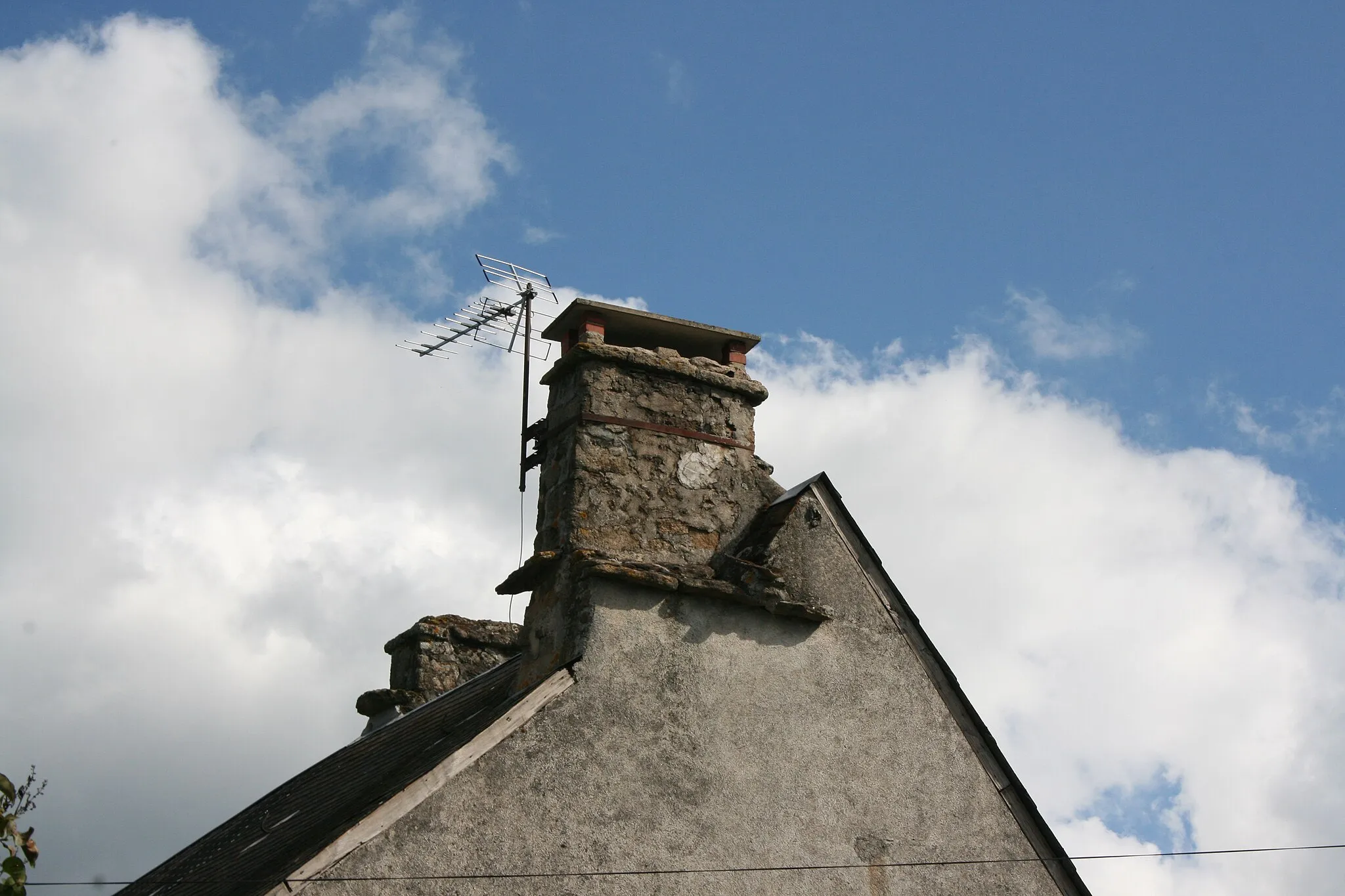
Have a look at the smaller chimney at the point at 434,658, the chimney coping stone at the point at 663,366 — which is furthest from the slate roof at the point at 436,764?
the smaller chimney at the point at 434,658

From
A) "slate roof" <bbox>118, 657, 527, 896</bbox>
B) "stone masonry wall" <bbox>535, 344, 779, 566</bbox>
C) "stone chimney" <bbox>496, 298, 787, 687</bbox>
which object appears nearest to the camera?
"slate roof" <bbox>118, 657, 527, 896</bbox>

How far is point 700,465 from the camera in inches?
353

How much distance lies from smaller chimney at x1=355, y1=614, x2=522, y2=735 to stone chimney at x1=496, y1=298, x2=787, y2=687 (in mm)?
4191

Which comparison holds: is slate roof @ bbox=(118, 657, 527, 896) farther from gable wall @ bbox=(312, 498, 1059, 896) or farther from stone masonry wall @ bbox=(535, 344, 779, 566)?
stone masonry wall @ bbox=(535, 344, 779, 566)

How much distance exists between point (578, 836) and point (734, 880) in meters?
0.91

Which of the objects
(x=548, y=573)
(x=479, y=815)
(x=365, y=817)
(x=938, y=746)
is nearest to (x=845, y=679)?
(x=938, y=746)

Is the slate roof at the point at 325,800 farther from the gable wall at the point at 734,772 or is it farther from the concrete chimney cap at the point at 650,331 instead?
the concrete chimney cap at the point at 650,331

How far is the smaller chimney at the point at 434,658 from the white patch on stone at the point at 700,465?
4404mm

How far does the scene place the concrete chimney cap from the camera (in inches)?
362

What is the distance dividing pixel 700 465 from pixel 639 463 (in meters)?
0.40

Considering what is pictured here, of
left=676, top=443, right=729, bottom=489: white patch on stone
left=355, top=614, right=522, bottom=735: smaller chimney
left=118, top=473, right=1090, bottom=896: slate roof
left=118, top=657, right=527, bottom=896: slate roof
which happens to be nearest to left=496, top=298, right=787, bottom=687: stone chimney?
left=676, top=443, right=729, bottom=489: white patch on stone

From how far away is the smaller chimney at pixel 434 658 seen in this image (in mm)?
12789

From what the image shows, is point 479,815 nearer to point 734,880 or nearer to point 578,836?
point 578,836

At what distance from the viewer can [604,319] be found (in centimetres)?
923
